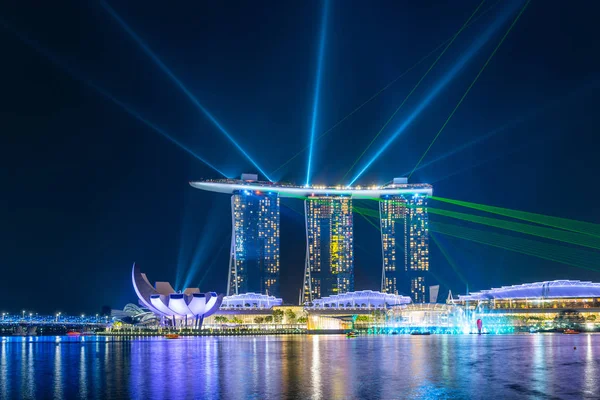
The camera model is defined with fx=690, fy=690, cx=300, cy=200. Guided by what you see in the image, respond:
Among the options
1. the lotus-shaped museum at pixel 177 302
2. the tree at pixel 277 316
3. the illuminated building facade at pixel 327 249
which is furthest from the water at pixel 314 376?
the illuminated building facade at pixel 327 249

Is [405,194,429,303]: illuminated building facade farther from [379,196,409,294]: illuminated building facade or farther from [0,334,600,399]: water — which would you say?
[0,334,600,399]: water

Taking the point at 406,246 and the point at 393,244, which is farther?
the point at 393,244

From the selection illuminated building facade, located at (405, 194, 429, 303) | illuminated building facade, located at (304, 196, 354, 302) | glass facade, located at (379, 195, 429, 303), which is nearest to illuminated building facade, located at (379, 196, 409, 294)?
glass facade, located at (379, 195, 429, 303)

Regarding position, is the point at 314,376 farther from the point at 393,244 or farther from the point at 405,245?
the point at 393,244

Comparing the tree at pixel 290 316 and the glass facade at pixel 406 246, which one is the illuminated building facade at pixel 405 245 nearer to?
the glass facade at pixel 406 246

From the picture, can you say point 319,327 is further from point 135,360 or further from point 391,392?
point 391,392

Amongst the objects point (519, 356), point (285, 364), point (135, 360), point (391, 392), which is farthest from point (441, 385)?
point (135, 360)

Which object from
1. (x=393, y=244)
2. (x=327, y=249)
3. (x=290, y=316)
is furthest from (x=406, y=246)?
(x=290, y=316)
